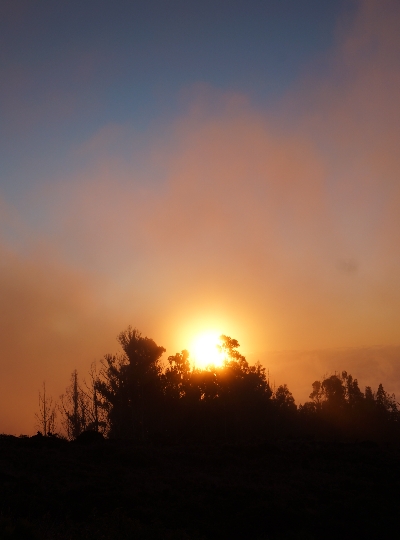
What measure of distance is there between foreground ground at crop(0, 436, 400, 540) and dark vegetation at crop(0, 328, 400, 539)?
2.5 inches

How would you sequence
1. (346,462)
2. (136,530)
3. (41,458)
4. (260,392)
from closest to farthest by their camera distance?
(136,530) → (41,458) → (346,462) → (260,392)

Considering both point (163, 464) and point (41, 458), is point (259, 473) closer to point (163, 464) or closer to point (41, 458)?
point (163, 464)

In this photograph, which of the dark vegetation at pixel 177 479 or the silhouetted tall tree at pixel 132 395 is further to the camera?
the silhouetted tall tree at pixel 132 395

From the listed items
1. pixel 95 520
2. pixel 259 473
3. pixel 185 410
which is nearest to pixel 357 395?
pixel 185 410

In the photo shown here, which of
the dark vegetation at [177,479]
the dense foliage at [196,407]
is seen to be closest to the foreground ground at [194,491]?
the dark vegetation at [177,479]

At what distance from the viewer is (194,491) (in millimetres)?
24875

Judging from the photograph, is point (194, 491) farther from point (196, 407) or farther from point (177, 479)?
point (196, 407)

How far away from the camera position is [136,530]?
17031 millimetres

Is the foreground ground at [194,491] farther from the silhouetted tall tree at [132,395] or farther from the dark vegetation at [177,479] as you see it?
the silhouetted tall tree at [132,395]

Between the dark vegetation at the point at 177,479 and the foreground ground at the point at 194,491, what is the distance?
2.5 inches

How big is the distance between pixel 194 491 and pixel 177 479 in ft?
9.19

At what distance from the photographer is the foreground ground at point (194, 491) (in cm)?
1892

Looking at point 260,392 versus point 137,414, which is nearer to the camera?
point 137,414

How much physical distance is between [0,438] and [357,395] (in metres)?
67.5
